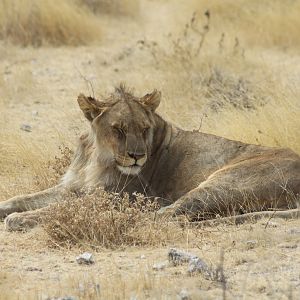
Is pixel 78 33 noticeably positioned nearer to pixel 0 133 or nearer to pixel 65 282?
pixel 0 133

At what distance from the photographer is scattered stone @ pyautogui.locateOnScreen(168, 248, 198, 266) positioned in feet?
19.6

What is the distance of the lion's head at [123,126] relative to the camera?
7281 mm

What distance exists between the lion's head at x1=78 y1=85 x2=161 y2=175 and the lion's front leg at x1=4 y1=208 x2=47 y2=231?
66 centimetres

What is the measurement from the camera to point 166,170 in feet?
25.3

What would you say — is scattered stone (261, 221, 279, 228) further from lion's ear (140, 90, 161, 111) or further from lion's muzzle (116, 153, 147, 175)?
lion's ear (140, 90, 161, 111)

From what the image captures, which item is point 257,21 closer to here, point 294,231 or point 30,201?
point 30,201

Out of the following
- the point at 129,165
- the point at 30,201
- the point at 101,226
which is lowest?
the point at 30,201

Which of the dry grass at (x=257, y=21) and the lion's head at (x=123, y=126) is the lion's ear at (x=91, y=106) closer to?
the lion's head at (x=123, y=126)

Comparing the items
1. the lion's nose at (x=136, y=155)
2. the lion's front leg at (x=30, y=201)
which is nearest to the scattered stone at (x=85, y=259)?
the lion's nose at (x=136, y=155)

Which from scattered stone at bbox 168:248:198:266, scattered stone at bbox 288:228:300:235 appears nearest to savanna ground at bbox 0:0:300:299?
scattered stone at bbox 288:228:300:235

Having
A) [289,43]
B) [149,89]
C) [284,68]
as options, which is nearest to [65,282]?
[149,89]

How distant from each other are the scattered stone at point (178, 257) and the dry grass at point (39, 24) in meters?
8.89

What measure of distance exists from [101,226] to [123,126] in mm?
972

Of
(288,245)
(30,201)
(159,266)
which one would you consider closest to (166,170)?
(30,201)
